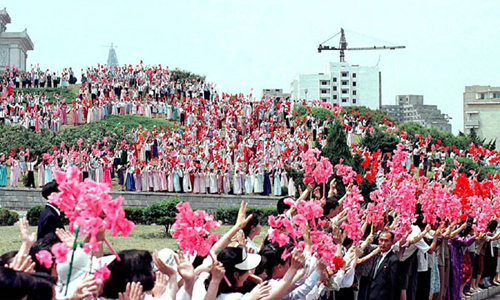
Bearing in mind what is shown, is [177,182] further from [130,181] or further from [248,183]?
[248,183]

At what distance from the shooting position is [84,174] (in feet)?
93.9

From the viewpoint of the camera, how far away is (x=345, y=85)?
9762 cm

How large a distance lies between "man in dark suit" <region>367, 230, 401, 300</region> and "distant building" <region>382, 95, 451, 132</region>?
364ft

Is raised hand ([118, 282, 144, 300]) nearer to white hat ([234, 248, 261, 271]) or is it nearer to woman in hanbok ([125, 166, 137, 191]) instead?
white hat ([234, 248, 261, 271])

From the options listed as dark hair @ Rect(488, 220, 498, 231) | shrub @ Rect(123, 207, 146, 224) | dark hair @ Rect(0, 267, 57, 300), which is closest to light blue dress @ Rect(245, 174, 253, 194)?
shrub @ Rect(123, 207, 146, 224)

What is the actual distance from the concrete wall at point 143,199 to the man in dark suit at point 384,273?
1943cm

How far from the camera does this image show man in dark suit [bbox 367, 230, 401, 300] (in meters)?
7.75

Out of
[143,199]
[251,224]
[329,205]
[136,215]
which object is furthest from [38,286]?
[143,199]

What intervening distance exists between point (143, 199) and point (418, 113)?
100321 mm

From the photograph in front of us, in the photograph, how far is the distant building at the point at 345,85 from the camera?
317ft

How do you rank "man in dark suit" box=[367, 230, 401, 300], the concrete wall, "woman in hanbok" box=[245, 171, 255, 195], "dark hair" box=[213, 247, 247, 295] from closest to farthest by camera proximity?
"dark hair" box=[213, 247, 247, 295] → "man in dark suit" box=[367, 230, 401, 300] → the concrete wall → "woman in hanbok" box=[245, 171, 255, 195]

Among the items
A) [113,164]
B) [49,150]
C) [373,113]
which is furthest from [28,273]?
[373,113]

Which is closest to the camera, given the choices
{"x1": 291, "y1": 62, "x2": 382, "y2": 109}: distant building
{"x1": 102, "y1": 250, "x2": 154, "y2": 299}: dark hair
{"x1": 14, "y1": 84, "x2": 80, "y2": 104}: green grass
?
{"x1": 102, "y1": 250, "x2": 154, "y2": 299}: dark hair

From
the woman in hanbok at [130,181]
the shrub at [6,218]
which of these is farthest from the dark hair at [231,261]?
the woman in hanbok at [130,181]
